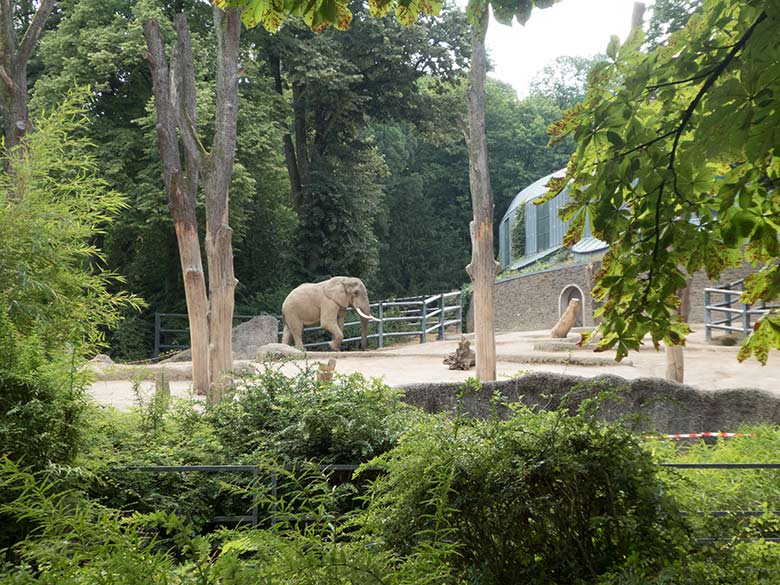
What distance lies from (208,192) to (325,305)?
9.92 m

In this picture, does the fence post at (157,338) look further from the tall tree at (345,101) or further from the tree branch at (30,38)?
the tree branch at (30,38)

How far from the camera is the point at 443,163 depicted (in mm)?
44125

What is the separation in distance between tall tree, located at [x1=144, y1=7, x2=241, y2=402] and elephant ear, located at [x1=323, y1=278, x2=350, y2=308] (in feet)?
30.6

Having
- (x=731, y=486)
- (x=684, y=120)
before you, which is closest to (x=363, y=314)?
(x=731, y=486)

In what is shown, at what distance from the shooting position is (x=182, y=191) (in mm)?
11219

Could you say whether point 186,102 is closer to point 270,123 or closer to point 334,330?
point 334,330

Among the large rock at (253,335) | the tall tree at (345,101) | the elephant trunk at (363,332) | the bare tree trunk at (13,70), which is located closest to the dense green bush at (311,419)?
the bare tree trunk at (13,70)

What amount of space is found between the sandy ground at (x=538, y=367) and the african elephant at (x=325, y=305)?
204 centimetres

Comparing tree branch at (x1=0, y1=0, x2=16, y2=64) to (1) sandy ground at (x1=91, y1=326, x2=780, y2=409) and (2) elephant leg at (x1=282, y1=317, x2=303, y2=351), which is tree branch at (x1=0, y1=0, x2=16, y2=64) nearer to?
(1) sandy ground at (x1=91, y1=326, x2=780, y2=409)

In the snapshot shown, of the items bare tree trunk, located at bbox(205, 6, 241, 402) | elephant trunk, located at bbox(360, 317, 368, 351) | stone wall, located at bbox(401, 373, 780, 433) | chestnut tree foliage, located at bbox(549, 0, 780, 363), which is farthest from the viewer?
elephant trunk, located at bbox(360, 317, 368, 351)

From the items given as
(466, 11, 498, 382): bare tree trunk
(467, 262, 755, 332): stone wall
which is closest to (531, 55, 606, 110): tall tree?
(467, 262, 755, 332): stone wall

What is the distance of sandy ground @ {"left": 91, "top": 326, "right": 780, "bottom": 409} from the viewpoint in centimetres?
1293

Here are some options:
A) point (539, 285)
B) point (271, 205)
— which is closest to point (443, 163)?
point (539, 285)

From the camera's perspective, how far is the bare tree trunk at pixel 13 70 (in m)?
8.97
